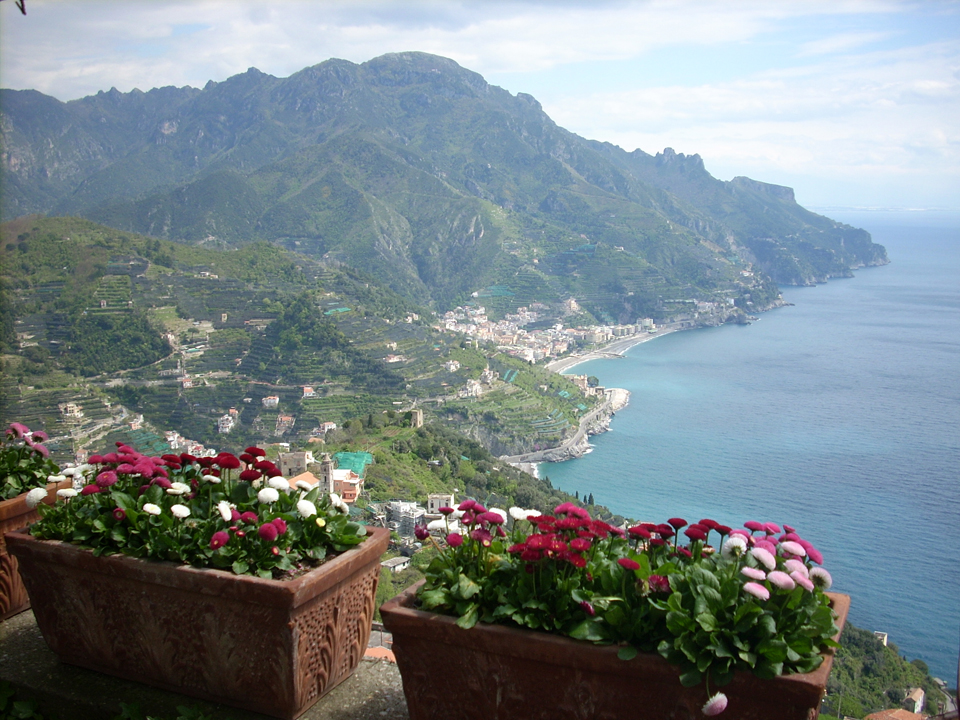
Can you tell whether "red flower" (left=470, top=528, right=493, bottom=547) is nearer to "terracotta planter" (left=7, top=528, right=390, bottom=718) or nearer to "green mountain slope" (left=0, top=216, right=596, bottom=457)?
"terracotta planter" (left=7, top=528, right=390, bottom=718)

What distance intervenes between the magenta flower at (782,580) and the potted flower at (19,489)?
6.41ft

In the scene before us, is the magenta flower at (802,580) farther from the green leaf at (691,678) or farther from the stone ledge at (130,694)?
Result: the stone ledge at (130,694)

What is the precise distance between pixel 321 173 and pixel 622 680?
298ft

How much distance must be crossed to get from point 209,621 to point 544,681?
811mm

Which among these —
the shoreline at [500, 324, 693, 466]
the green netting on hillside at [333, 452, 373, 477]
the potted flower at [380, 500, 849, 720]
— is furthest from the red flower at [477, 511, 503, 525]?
the shoreline at [500, 324, 693, 466]

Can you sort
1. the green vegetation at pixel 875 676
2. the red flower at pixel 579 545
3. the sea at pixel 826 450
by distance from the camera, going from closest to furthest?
the red flower at pixel 579 545 < the green vegetation at pixel 875 676 < the sea at pixel 826 450

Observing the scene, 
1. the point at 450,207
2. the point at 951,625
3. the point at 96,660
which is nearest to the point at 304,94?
the point at 450,207

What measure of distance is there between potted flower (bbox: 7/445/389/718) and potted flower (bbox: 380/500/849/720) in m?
0.29

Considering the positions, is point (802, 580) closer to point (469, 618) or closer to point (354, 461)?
point (469, 618)

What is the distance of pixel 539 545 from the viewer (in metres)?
1.45

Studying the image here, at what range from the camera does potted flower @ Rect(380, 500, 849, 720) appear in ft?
4.35

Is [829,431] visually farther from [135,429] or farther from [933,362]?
[135,429]

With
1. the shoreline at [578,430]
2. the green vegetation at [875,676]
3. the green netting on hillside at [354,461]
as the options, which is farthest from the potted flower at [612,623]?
the shoreline at [578,430]

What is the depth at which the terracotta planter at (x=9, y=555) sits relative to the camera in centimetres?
240
